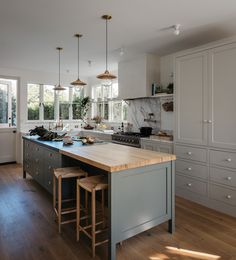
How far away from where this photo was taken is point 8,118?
588 cm

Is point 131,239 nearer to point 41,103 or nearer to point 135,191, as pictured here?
point 135,191

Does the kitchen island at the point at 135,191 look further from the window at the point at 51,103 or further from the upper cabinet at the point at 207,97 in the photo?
the window at the point at 51,103

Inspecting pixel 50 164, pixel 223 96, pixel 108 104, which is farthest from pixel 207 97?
pixel 108 104

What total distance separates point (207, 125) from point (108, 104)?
3.58 meters

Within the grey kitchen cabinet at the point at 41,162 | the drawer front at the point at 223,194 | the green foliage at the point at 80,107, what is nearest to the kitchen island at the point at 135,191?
the grey kitchen cabinet at the point at 41,162

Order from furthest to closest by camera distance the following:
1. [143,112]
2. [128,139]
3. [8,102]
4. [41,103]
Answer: [41,103] → [8,102] → [143,112] → [128,139]

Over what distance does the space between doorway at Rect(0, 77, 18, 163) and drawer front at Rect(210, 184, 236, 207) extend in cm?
504

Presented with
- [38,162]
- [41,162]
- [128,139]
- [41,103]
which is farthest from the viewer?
[41,103]

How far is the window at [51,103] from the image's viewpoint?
598cm

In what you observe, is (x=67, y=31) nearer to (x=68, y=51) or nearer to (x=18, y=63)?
(x=68, y=51)

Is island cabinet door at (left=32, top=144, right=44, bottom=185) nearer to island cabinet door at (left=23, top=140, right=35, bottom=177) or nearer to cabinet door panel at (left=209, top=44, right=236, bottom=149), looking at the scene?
island cabinet door at (left=23, top=140, right=35, bottom=177)

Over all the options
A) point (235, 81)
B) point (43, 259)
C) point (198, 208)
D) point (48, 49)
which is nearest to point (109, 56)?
point (48, 49)

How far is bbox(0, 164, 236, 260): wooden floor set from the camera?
2064 millimetres

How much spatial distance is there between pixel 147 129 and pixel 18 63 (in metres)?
3.40
